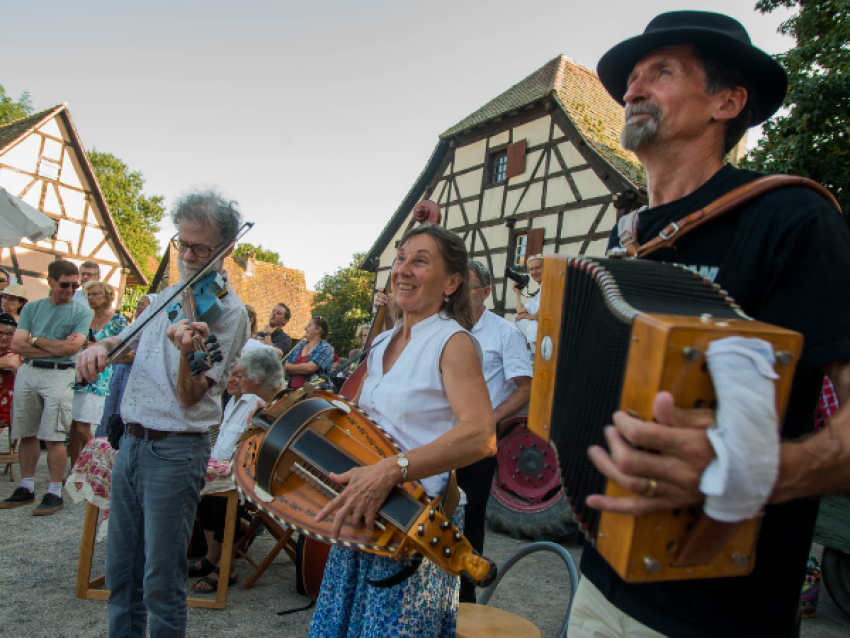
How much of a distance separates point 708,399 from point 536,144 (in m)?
12.8

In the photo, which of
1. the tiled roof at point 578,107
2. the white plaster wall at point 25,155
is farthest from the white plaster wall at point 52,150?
the tiled roof at point 578,107

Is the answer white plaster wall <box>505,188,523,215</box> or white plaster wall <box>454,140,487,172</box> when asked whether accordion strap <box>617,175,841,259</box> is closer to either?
white plaster wall <box>505,188,523,215</box>

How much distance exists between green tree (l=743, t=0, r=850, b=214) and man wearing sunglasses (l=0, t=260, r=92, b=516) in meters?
9.58

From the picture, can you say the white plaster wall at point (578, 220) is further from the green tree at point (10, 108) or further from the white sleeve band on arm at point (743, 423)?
the green tree at point (10, 108)

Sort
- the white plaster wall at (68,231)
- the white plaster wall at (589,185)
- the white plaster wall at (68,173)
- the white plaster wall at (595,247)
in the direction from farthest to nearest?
the white plaster wall at (68,173), the white plaster wall at (68,231), the white plaster wall at (589,185), the white plaster wall at (595,247)

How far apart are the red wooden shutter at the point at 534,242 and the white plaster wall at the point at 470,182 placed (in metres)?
2.38

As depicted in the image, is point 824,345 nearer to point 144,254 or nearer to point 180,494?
point 180,494

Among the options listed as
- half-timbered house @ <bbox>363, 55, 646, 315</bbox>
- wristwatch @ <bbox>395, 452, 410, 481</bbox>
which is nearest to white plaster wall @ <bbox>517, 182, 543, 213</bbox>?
half-timbered house @ <bbox>363, 55, 646, 315</bbox>

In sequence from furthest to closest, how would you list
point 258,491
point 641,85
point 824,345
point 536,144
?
1. point 536,144
2. point 258,491
3. point 641,85
4. point 824,345

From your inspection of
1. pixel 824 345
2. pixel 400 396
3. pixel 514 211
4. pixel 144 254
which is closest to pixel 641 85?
pixel 824 345

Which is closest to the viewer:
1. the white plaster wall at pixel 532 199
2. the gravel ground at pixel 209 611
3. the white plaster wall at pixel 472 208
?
the gravel ground at pixel 209 611

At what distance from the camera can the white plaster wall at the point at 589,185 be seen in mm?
11109

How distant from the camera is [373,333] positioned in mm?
3061

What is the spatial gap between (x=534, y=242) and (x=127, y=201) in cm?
3500
